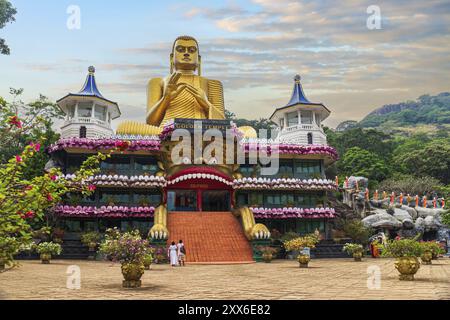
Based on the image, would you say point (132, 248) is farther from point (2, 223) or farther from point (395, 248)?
point (395, 248)

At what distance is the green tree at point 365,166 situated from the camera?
56.9m

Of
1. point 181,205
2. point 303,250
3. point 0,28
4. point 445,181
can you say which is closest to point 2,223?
point 303,250

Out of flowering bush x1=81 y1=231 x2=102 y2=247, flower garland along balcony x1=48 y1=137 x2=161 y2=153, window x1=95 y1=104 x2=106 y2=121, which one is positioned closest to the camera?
flowering bush x1=81 y1=231 x2=102 y2=247

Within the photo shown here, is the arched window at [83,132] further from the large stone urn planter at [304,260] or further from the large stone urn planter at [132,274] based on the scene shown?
the large stone urn planter at [132,274]

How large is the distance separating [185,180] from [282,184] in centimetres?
685

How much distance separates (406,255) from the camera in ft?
48.3

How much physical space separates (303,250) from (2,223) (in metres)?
17.9

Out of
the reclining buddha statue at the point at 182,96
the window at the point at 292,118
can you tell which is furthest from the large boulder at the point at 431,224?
the reclining buddha statue at the point at 182,96

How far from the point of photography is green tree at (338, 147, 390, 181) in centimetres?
5691

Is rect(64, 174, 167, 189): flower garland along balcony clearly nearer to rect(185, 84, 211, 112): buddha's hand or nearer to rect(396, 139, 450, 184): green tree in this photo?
rect(185, 84, 211, 112): buddha's hand

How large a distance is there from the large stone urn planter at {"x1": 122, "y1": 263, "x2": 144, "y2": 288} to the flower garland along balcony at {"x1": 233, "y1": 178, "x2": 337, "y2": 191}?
1851 cm

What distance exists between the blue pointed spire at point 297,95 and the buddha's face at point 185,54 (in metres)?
8.92

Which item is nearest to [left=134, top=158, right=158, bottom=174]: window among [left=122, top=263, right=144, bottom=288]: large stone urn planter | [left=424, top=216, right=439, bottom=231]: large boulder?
[left=122, top=263, right=144, bottom=288]: large stone urn planter

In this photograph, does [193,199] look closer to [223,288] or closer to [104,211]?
[104,211]
